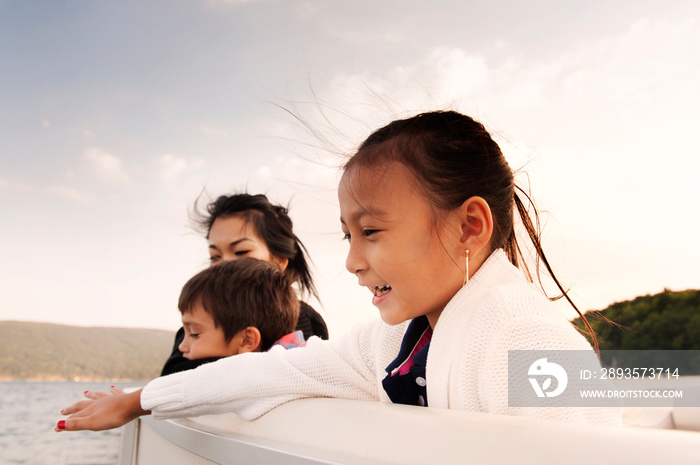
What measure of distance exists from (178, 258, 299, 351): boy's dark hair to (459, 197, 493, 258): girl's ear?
112 cm

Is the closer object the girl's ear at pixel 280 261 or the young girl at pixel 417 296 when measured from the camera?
the young girl at pixel 417 296

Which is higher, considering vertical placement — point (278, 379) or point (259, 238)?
point (259, 238)

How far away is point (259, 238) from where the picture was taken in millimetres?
2477

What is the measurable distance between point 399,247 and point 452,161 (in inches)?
7.9

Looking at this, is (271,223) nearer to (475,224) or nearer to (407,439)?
(475,224)

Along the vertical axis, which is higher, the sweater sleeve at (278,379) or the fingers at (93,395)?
the sweater sleeve at (278,379)

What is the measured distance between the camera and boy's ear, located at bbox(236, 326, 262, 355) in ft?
6.14

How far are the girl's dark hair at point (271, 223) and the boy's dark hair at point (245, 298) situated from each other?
1.61 ft

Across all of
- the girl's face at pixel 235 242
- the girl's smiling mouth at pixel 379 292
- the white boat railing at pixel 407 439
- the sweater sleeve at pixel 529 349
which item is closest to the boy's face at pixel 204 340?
the girl's face at pixel 235 242

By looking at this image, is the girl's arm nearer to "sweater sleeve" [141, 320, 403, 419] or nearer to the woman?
"sweater sleeve" [141, 320, 403, 419]

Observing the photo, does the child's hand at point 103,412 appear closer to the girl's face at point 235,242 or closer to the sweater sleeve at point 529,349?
the sweater sleeve at point 529,349

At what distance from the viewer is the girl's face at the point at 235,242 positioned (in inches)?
95.0

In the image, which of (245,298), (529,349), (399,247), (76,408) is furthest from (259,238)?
(529,349)

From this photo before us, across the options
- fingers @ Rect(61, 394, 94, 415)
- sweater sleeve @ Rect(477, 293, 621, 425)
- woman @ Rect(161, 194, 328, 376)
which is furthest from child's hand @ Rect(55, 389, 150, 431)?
woman @ Rect(161, 194, 328, 376)
